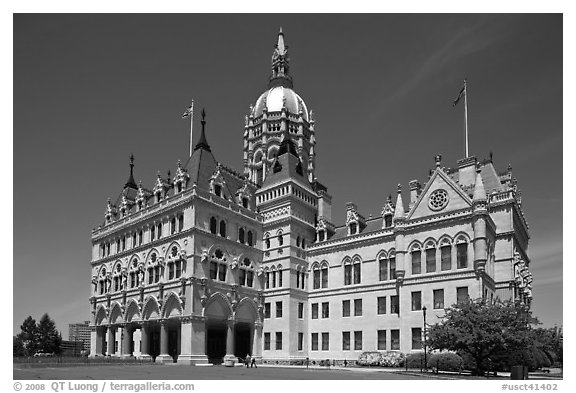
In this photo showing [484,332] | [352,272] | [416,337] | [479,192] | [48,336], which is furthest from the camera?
[48,336]

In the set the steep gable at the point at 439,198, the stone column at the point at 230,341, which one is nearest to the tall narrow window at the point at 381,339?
the steep gable at the point at 439,198

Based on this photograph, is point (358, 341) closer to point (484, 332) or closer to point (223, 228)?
point (223, 228)

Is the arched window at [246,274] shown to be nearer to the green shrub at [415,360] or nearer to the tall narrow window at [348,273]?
the tall narrow window at [348,273]

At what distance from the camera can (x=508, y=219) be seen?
54.8 metres

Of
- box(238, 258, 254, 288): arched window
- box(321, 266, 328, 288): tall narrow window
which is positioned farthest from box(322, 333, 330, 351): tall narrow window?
box(238, 258, 254, 288): arched window

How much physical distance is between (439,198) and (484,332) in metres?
19.4

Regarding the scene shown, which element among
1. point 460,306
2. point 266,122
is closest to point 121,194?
point 266,122

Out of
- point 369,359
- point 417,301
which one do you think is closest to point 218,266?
point 369,359

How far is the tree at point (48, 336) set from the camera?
9094cm

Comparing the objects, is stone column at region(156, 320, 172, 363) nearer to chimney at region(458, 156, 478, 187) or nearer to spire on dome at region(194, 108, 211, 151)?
spire on dome at region(194, 108, 211, 151)

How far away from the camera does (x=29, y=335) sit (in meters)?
96.1

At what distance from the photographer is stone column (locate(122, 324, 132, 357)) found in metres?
61.1

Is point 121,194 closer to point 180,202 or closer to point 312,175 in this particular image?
point 180,202

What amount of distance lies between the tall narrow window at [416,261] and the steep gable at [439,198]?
364 cm
